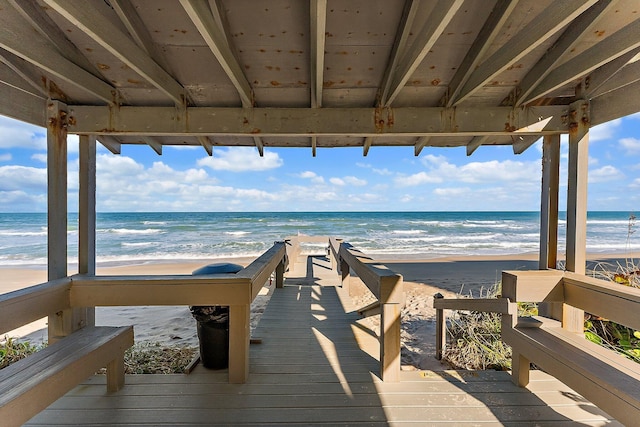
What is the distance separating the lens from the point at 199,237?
67.2 feet

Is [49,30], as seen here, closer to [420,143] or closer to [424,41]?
[424,41]

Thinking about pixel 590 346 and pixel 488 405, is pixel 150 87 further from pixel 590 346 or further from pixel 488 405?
pixel 590 346

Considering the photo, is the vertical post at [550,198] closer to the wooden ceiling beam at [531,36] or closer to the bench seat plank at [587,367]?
the bench seat plank at [587,367]

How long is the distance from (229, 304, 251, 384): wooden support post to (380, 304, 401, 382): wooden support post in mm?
1040

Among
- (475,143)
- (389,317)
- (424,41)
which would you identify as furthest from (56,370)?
(475,143)

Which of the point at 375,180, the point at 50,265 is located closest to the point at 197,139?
the point at 50,265

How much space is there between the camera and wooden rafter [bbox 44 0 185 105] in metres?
1.58

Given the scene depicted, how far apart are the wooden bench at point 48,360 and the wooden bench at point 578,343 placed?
2765 mm

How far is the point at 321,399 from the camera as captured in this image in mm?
2168

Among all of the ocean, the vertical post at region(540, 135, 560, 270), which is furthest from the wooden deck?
the ocean

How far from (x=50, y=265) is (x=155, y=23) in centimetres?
218

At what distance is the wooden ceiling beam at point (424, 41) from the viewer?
5.28 feet

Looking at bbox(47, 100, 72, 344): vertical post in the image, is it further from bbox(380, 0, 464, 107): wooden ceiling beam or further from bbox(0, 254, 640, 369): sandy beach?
bbox(380, 0, 464, 107): wooden ceiling beam

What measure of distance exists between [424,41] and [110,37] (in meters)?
1.90
